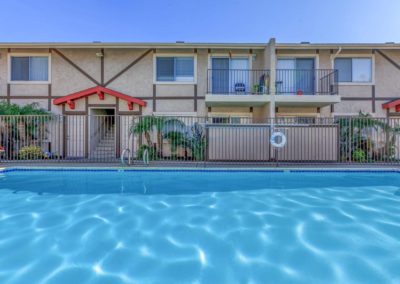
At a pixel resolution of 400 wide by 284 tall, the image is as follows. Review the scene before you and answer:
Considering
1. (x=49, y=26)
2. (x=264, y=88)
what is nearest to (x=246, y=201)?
(x=264, y=88)

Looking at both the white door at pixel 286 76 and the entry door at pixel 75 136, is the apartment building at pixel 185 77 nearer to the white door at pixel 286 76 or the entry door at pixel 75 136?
the white door at pixel 286 76

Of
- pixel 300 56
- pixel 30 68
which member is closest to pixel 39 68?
pixel 30 68

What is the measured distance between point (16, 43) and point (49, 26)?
5762 millimetres

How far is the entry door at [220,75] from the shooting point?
1280cm

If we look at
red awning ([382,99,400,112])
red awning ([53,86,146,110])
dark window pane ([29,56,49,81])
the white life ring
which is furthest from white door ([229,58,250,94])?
dark window pane ([29,56,49,81])

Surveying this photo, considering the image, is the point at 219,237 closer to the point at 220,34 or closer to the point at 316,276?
the point at 316,276

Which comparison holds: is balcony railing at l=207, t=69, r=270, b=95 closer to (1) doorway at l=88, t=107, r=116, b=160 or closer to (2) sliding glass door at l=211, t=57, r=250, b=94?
(2) sliding glass door at l=211, t=57, r=250, b=94

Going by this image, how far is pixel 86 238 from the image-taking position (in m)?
4.08

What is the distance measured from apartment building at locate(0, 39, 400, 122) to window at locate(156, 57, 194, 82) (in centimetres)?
5

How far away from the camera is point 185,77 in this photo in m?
13.0

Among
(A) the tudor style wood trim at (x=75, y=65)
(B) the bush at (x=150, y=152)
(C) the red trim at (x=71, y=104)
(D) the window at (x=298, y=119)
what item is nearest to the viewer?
(B) the bush at (x=150, y=152)

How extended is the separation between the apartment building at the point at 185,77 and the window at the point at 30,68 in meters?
0.05

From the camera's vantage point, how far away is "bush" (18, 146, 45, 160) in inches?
423

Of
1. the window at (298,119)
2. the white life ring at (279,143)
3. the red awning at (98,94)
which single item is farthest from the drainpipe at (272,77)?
the red awning at (98,94)
